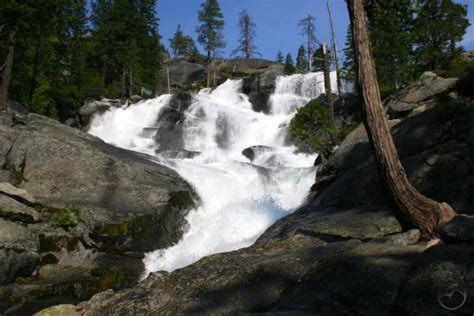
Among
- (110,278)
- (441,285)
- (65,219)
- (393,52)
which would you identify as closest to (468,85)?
(393,52)

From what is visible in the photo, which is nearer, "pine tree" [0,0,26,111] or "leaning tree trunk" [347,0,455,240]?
"leaning tree trunk" [347,0,455,240]

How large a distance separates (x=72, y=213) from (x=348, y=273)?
1119cm

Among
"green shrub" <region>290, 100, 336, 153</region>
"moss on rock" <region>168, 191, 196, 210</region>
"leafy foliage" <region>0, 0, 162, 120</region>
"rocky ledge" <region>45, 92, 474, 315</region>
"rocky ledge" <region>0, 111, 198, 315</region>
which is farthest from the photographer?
"leafy foliage" <region>0, 0, 162, 120</region>

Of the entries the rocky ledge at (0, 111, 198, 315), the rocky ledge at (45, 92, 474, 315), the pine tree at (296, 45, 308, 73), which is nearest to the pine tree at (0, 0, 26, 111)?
the rocky ledge at (0, 111, 198, 315)

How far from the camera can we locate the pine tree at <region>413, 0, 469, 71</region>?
1118 inches

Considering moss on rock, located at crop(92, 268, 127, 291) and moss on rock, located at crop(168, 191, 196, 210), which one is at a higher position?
moss on rock, located at crop(168, 191, 196, 210)

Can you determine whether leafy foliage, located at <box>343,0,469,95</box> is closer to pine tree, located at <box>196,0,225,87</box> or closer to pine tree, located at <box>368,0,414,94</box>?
pine tree, located at <box>368,0,414,94</box>

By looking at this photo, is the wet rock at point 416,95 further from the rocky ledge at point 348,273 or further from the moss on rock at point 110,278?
the moss on rock at point 110,278

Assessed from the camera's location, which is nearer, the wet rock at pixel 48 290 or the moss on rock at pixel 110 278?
the wet rock at pixel 48 290

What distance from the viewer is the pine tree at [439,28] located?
28406mm

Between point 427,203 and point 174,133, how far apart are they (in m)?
27.7

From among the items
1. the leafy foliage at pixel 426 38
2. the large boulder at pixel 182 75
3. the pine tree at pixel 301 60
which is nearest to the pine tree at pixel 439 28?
the leafy foliage at pixel 426 38

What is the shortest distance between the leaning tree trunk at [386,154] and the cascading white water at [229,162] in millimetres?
9342

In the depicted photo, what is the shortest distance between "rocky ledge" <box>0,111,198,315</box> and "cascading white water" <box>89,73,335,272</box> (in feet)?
3.19
